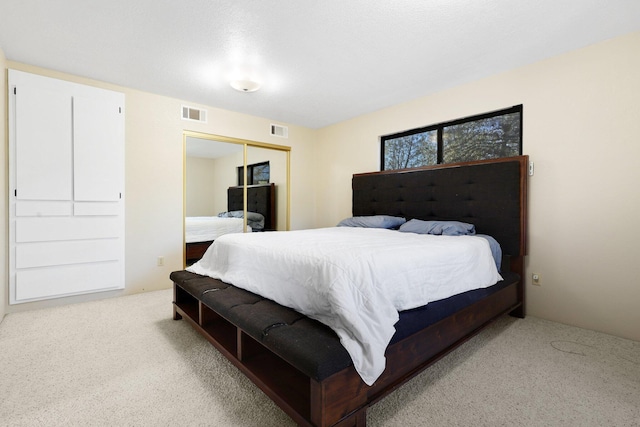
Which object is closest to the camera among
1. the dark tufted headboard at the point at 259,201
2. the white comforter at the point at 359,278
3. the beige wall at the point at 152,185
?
the white comforter at the point at 359,278

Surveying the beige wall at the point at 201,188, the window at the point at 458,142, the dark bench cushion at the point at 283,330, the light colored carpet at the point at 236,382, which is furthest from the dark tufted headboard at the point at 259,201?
the dark bench cushion at the point at 283,330

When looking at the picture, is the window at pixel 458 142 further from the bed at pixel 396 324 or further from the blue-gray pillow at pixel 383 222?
the blue-gray pillow at pixel 383 222

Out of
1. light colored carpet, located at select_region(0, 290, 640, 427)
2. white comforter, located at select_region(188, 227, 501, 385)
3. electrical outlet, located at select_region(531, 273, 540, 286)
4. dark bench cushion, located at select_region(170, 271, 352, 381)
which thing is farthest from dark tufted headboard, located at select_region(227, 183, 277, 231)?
electrical outlet, located at select_region(531, 273, 540, 286)

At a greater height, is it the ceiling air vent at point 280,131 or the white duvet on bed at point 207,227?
the ceiling air vent at point 280,131

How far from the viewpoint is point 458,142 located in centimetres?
327

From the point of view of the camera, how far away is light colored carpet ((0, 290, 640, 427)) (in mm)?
1385

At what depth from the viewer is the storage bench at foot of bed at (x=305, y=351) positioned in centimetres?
115

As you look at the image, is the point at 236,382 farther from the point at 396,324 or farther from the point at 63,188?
the point at 63,188

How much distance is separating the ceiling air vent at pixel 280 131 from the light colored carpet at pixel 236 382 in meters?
3.07

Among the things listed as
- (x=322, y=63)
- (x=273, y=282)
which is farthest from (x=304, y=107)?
(x=273, y=282)

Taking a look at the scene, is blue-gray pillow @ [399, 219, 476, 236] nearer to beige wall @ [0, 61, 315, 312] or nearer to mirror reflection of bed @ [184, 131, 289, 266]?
mirror reflection of bed @ [184, 131, 289, 266]

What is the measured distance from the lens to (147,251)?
3.41 m

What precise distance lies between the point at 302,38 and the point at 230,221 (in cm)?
265

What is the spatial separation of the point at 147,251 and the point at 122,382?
2.04 meters
